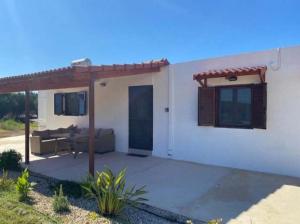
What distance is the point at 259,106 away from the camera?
26.1 feet

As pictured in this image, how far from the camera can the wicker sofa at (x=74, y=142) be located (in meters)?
10.9

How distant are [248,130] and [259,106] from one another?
86cm

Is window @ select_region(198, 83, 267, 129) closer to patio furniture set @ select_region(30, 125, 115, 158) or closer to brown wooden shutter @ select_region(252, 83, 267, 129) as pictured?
brown wooden shutter @ select_region(252, 83, 267, 129)

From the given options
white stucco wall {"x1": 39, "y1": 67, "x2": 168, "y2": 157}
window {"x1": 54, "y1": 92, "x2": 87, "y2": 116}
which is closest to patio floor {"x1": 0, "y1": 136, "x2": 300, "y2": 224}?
white stucco wall {"x1": 39, "y1": 67, "x2": 168, "y2": 157}

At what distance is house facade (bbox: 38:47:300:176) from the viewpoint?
7793mm

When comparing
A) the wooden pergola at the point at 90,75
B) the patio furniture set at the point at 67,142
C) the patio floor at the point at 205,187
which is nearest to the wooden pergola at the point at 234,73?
the wooden pergola at the point at 90,75

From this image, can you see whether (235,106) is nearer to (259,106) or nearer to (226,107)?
(226,107)

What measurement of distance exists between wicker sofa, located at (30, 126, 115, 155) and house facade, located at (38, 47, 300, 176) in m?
0.51

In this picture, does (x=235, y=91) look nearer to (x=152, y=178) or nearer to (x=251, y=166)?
(x=251, y=166)

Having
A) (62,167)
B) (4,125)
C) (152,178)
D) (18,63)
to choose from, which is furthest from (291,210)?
(4,125)

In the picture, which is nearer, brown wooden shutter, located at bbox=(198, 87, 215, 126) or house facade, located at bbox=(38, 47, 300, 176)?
house facade, located at bbox=(38, 47, 300, 176)

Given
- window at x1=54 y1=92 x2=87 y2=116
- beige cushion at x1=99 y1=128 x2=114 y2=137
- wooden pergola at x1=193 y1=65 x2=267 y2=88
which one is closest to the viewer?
wooden pergola at x1=193 y1=65 x2=267 y2=88

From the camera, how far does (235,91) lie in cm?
857

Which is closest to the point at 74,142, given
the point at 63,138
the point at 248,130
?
the point at 63,138
